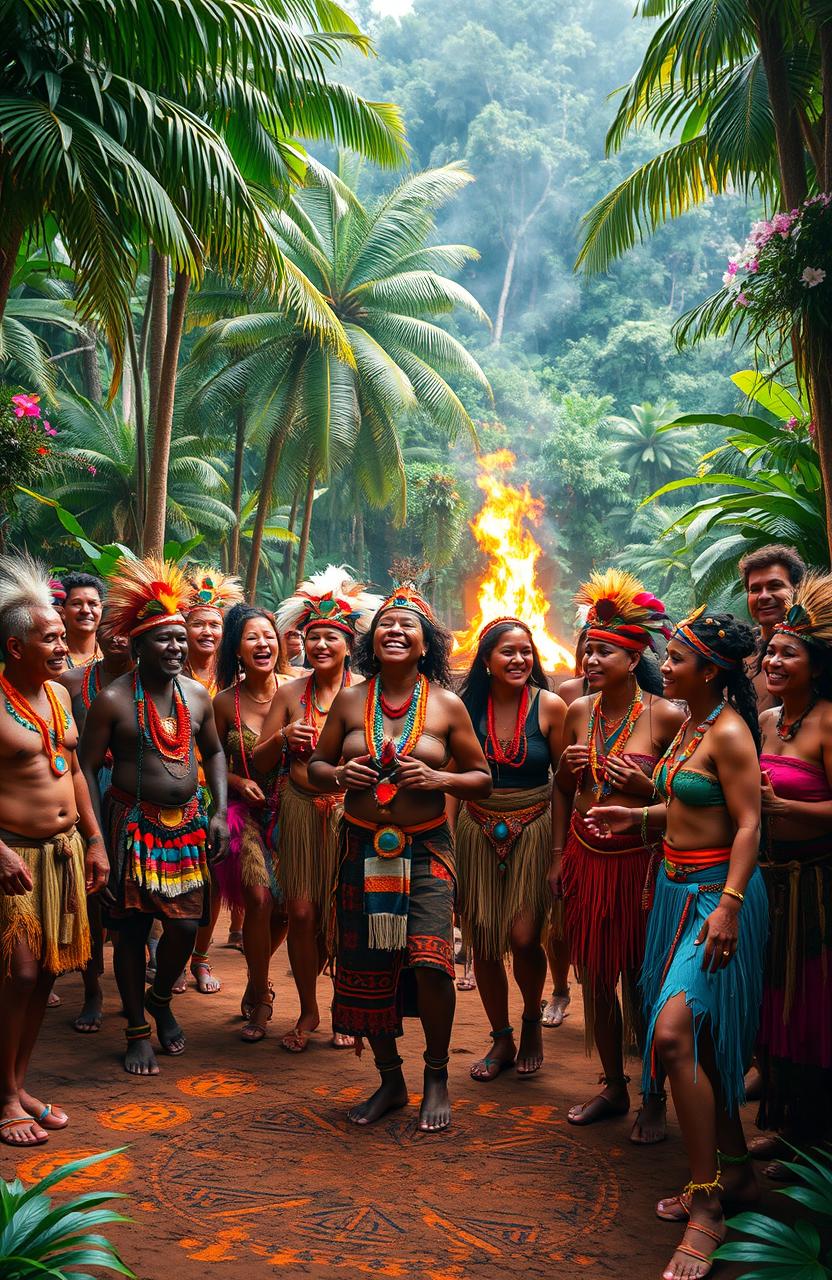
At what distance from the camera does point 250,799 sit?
604cm

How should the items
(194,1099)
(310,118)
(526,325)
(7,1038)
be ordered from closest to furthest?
(7,1038) < (194,1099) < (310,118) < (526,325)

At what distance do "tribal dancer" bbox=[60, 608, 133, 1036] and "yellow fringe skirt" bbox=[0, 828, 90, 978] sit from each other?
0.94 metres

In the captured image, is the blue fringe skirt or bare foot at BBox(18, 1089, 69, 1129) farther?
bare foot at BBox(18, 1089, 69, 1129)

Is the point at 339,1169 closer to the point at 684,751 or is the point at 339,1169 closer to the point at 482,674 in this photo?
the point at 684,751

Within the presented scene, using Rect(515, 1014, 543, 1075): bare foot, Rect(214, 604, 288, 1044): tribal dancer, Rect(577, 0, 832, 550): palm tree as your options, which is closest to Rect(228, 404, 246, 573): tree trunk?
Rect(577, 0, 832, 550): palm tree

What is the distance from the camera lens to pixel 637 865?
Result: 4.71m

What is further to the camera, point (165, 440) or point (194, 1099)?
point (165, 440)

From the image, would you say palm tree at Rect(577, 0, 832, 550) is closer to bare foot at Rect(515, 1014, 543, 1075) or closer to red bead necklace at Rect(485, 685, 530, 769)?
red bead necklace at Rect(485, 685, 530, 769)


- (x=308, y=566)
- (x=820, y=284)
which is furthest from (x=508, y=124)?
(x=820, y=284)

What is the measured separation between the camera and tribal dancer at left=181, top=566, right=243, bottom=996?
22.0ft

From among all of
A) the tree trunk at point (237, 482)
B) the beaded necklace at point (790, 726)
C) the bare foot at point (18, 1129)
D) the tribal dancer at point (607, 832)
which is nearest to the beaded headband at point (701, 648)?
the beaded necklace at point (790, 726)

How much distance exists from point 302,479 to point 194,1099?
24.1m

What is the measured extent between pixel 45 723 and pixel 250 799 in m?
1.57

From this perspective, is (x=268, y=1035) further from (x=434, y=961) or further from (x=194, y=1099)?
(x=434, y=961)
